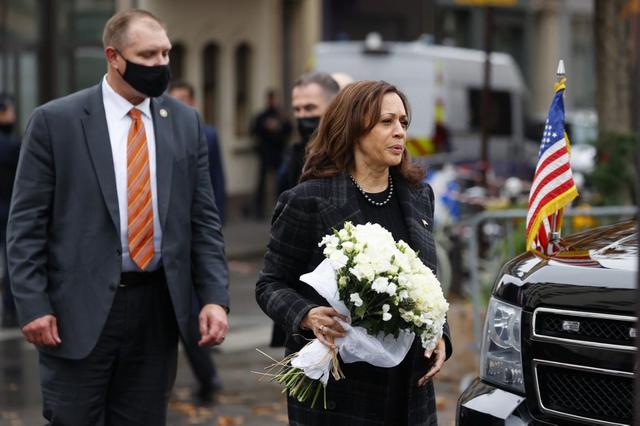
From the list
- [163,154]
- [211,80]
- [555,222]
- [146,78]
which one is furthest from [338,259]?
[211,80]

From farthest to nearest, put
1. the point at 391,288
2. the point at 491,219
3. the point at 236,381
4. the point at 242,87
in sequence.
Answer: the point at 242,87
the point at 491,219
the point at 236,381
the point at 391,288

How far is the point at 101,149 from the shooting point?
17.6 feet

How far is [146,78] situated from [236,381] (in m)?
4.46

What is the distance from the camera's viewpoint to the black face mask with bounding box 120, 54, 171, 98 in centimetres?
544

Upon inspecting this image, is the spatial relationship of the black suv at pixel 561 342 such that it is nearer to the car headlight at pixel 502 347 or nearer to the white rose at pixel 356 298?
the car headlight at pixel 502 347

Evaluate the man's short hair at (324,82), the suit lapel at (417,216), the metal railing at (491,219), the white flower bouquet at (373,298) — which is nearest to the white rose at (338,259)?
the white flower bouquet at (373,298)

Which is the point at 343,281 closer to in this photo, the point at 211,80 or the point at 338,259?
the point at 338,259

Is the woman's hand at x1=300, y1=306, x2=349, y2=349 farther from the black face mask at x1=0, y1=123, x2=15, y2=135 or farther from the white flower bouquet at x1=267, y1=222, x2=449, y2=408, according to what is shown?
the black face mask at x1=0, y1=123, x2=15, y2=135

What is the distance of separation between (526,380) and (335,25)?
25949mm

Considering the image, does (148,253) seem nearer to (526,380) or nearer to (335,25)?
(526,380)

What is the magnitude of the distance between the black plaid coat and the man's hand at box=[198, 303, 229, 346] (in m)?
0.53

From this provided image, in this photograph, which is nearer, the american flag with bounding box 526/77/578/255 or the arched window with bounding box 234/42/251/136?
the american flag with bounding box 526/77/578/255

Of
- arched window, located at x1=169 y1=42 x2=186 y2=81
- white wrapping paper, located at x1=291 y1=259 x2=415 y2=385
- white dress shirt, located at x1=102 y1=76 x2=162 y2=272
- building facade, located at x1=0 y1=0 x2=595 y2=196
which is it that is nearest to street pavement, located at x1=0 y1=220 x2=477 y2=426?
white dress shirt, located at x1=102 y1=76 x2=162 y2=272

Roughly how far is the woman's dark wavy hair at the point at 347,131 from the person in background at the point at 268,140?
18.5m
